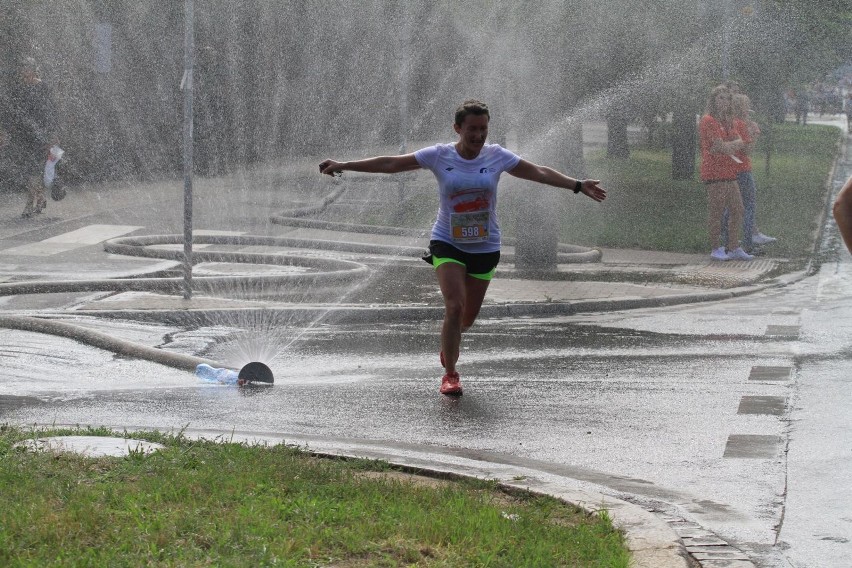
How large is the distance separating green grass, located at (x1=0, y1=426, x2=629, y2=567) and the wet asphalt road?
0.86 meters

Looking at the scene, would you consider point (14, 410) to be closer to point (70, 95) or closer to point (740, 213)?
point (740, 213)

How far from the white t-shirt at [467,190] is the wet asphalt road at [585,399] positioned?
1.02 metres

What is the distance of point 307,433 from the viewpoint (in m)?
7.53

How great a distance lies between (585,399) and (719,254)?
8339 mm

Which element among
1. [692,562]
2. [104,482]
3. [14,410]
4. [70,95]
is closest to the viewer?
[692,562]

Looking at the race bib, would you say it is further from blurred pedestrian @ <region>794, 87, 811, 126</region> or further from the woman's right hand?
blurred pedestrian @ <region>794, 87, 811, 126</region>

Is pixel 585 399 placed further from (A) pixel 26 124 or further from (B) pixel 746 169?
(A) pixel 26 124

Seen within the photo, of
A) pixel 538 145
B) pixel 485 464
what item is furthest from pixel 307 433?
pixel 538 145

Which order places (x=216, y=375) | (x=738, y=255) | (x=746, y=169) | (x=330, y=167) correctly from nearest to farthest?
1. (x=330, y=167)
2. (x=216, y=375)
3. (x=738, y=255)
4. (x=746, y=169)

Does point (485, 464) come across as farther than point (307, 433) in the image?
No

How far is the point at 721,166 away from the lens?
54.1 feet

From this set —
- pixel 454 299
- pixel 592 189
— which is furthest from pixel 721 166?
pixel 454 299

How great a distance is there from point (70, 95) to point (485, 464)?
2322 centimetres

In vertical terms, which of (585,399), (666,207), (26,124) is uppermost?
(26,124)
